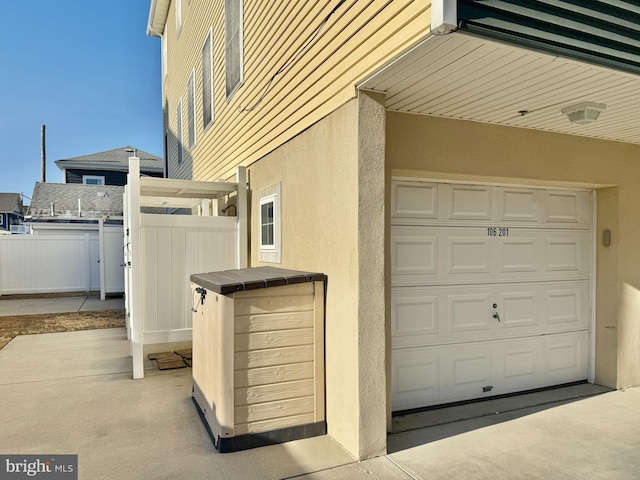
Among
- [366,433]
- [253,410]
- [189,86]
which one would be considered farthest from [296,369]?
[189,86]

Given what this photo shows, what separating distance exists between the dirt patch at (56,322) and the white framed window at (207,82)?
4329mm

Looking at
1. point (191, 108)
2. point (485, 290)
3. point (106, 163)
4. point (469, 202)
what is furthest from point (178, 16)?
point (106, 163)

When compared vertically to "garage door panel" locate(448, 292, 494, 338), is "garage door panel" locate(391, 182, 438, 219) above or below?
above

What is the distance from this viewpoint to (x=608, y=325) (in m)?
4.70

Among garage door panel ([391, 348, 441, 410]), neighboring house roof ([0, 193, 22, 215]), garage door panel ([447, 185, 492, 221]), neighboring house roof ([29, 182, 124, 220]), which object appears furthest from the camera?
neighboring house roof ([0, 193, 22, 215])

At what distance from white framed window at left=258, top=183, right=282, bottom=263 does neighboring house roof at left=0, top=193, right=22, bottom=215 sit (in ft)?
108

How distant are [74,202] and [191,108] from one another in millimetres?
9276

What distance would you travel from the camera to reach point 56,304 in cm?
1108

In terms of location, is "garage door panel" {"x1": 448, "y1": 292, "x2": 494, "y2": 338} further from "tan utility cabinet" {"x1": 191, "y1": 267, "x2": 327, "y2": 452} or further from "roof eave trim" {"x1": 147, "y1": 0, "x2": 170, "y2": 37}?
"roof eave trim" {"x1": 147, "y1": 0, "x2": 170, "y2": 37}

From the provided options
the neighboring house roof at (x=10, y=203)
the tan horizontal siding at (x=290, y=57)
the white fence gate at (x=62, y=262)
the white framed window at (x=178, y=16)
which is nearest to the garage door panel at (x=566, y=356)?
the tan horizontal siding at (x=290, y=57)

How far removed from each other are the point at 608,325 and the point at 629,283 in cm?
50

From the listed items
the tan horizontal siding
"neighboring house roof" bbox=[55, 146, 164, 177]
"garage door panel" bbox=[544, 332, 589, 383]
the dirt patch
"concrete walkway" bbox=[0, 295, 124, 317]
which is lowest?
"concrete walkway" bbox=[0, 295, 124, 317]

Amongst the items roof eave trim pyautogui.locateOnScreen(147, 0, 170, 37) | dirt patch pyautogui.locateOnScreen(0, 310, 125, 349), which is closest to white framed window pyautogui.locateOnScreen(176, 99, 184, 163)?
roof eave trim pyautogui.locateOnScreen(147, 0, 170, 37)

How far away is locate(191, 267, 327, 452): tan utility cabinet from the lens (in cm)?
325
